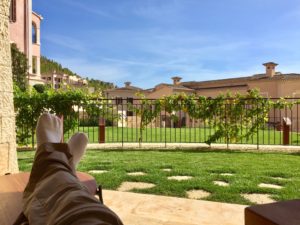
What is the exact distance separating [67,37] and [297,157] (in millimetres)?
14712

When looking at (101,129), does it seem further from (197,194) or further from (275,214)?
(275,214)

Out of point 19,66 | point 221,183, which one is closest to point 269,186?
point 221,183

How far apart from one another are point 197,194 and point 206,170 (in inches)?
42.7

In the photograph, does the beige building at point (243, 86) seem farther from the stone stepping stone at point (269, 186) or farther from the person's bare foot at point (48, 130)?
the person's bare foot at point (48, 130)

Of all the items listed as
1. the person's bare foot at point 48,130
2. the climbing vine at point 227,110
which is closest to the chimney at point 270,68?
the climbing vine at point 227,110

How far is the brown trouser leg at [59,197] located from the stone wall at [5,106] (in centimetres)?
188

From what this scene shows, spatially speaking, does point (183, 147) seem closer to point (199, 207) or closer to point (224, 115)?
point (224, 115)

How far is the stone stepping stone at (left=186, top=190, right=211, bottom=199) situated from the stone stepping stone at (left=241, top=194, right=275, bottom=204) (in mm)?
332

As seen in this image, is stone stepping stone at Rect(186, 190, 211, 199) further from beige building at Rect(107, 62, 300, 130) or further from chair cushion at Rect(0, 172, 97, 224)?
beige building at Rect(107, 62, 300, 130)

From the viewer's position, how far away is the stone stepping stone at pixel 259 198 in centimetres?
264

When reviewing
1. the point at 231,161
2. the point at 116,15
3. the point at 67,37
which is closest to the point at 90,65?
the point at 67,37

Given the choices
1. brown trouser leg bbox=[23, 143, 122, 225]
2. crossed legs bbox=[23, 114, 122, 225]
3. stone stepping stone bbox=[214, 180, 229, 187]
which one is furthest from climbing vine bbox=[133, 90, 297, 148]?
brown trouser leg bbox=[23, 143, 122, 225]

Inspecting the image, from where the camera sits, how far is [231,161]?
464cm

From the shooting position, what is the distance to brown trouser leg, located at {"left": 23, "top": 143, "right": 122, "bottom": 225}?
0.45 metres
